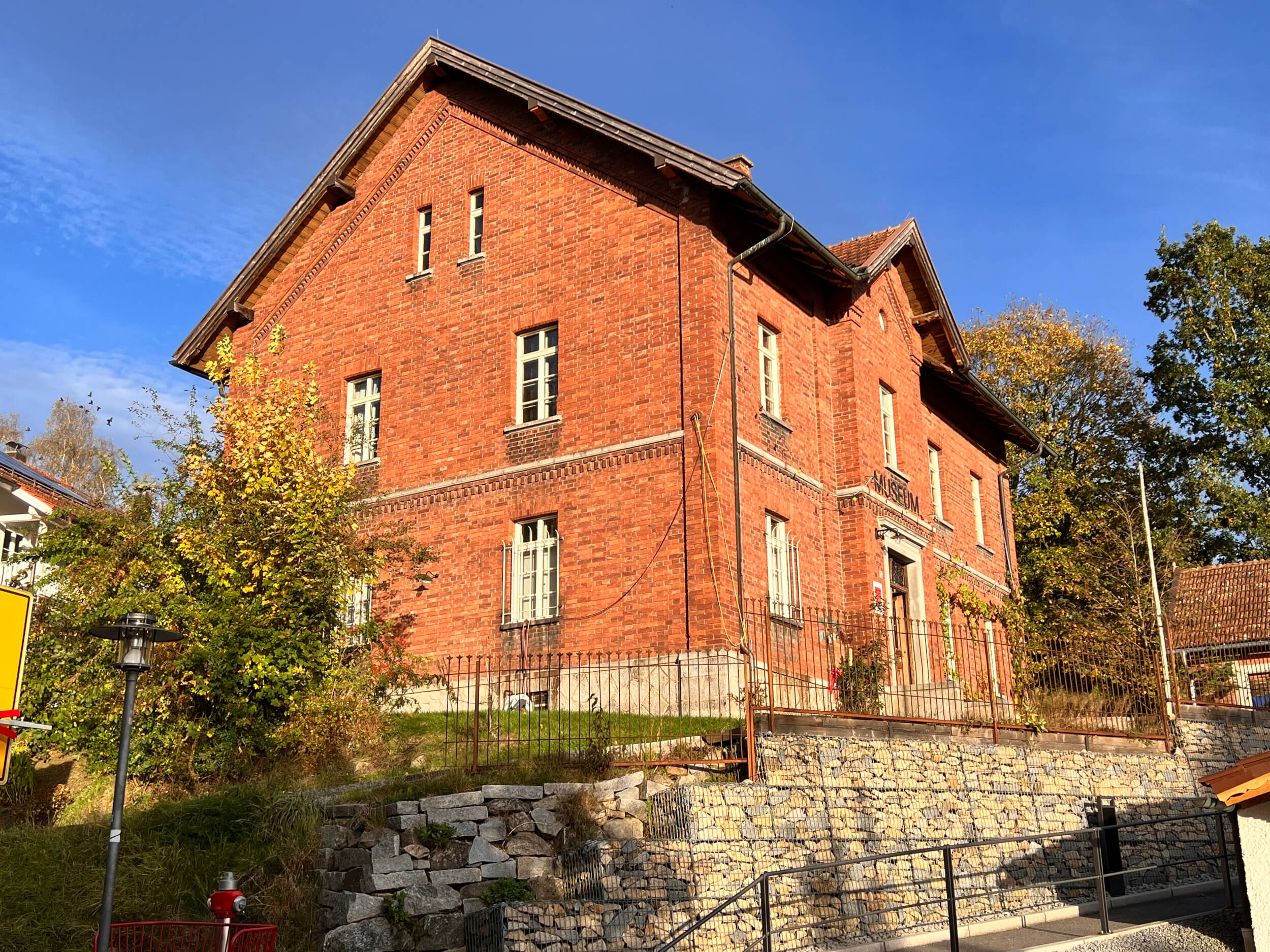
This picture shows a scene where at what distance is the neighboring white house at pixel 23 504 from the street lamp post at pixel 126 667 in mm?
12373

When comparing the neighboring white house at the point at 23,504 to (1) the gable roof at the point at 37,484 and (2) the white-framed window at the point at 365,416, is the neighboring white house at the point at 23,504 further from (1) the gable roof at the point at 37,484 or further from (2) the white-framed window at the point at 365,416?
(2) the white-framed window at the point at 365,416

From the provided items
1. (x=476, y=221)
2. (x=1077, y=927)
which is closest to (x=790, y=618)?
(x=1077, y=927)

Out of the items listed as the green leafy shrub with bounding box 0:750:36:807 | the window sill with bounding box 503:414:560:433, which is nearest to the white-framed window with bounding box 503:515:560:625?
the window sill with bounding box 503:414:560:433

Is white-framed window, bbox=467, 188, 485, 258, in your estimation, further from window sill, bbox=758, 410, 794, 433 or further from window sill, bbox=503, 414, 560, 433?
window sill, bbox=758, 410, 794, 433

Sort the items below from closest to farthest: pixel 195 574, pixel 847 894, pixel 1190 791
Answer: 1. pixel 847 894
2. pixel 195 574
3. pixel 1190 791

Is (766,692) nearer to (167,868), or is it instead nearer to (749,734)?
(749,734)

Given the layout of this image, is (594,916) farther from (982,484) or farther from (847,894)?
(982,484)

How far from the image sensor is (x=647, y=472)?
17.8m

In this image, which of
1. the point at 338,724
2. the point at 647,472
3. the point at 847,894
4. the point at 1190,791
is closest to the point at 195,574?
the point at 338,724

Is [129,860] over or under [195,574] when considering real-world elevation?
under

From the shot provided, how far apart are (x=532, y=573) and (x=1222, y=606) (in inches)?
807

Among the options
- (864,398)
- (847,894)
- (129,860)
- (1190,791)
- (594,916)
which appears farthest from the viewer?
(864,398)

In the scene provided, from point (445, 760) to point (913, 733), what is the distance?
5.59m

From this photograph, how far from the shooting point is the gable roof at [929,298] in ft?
73.0
